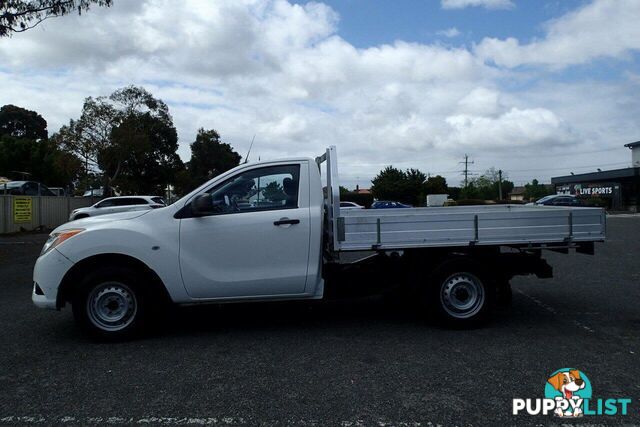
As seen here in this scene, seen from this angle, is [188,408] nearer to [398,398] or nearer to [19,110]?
[398,398]

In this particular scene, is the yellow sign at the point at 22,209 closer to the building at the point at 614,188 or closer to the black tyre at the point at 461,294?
the black tyre at the point at 461,294

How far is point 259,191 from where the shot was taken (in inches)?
203

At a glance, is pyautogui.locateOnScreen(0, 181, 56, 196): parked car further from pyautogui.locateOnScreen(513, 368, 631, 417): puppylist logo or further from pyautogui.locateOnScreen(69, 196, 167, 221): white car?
pyautogui.locateOnScreen(513, 368, 631, 417): puppylist logo

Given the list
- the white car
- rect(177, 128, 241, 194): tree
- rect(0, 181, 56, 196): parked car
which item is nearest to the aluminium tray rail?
the white car

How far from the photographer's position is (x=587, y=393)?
3693mm

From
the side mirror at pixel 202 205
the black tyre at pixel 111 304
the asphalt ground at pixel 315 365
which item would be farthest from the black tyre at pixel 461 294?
the black tyre at pixel 111 304

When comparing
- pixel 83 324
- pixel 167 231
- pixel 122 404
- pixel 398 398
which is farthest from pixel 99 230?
pixel 398 398

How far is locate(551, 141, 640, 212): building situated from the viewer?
49.0 metres

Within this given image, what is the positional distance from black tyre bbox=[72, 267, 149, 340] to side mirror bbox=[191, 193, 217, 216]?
90 centimetres

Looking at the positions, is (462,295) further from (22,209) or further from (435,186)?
(435,186)

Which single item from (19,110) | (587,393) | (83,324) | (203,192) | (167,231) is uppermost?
(19,110)

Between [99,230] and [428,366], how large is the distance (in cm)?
348

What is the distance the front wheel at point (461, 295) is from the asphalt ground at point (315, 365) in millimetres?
183

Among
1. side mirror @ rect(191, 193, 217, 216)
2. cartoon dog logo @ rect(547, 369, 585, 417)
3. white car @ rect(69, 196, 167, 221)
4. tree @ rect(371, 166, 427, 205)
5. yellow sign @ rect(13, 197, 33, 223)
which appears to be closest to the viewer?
cartoon dog logo @ rect(547, 369, 585, 417)
